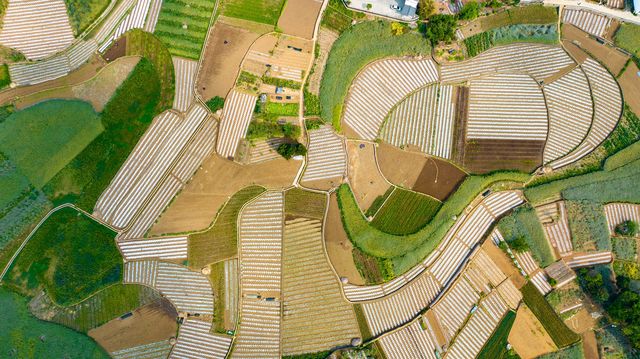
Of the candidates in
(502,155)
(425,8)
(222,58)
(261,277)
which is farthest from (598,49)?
(261,277)

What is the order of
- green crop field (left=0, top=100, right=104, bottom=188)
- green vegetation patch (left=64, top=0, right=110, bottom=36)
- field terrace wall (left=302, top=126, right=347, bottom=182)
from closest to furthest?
green crop field (left=0, top=100, right=104, bottom=188)
green vegetation patch (left=64, top=0, right=110, bottom=36)
field terrace wall (left=302, top=126, right=347, bottom=182)

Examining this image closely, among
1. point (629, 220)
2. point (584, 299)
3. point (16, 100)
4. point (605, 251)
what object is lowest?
point (584, 299)

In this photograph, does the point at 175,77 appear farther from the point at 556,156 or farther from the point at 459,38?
the point at 556,156

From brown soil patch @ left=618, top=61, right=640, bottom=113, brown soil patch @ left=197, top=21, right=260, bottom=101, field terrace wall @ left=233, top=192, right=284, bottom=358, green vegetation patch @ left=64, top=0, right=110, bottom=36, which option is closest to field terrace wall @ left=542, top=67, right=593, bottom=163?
brown soil patch @ left=618, top=61, right=640, bottom=113

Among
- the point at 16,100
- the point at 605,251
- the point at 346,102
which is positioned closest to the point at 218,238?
the point at 346,102

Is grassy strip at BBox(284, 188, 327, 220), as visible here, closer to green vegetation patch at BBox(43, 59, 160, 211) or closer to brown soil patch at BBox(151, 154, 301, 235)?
brown soil patch at BBox(151, 154, 301, 235)

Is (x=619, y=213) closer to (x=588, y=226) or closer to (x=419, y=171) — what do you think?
(x=588, y=226)
